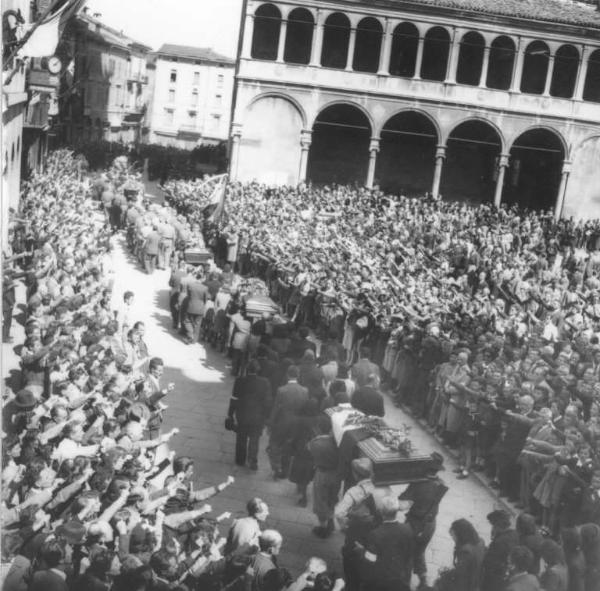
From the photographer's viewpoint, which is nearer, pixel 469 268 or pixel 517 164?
pixel 469 268

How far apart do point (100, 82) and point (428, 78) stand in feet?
54.4

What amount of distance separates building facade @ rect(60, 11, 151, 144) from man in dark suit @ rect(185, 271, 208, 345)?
6445 mm

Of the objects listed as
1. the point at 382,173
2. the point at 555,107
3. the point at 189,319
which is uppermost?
the point at 555,107

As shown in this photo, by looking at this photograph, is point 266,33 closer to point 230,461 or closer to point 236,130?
point 236,130

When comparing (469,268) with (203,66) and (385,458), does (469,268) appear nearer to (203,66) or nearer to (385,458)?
(385,458)

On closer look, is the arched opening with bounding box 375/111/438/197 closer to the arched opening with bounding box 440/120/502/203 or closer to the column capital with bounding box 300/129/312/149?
the arched opening with bounding box 440/120/502/203

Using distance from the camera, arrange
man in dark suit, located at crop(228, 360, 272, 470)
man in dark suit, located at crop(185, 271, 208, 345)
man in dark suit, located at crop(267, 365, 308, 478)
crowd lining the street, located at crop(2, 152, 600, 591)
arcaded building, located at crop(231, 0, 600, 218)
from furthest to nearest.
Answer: arcaded building, located at crop(231, 0, 600, 218) < man in dark suit, located at crop(185, 271, 208, 345) < man in dark suit, located at crop(228, 360, 272, 470) < man in dark suit, located at crop(267, 365, 308, 478) < crowd lining the street, located at crop(2, 152, 600, 591)

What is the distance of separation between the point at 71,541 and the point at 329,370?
569cm

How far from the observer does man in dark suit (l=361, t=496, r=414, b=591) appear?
6.77 m

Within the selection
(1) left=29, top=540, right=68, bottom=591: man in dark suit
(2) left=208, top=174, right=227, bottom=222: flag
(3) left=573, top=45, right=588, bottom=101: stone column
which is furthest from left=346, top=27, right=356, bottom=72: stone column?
(1) left=29, top=540, right=68, bottom=591: man in dark suit

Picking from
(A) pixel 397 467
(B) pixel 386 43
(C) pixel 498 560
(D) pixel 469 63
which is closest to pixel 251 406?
(A) pixel 397 467

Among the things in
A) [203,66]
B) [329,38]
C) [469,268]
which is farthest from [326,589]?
[203,66]

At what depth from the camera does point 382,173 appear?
1545 inches

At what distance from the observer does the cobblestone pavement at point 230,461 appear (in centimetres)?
893
